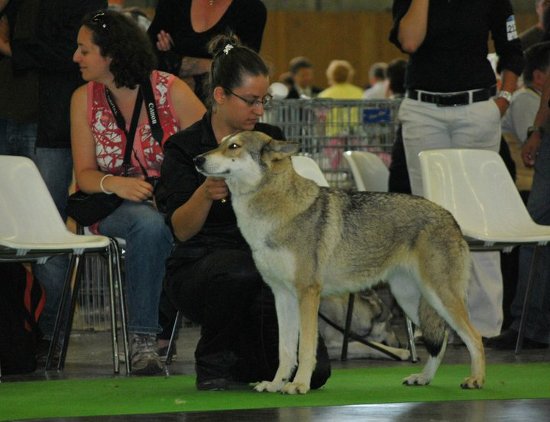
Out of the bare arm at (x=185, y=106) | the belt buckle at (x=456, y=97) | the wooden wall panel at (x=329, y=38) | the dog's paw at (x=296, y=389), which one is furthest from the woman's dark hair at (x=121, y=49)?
the wooden wall panel at (x=329, y=38)

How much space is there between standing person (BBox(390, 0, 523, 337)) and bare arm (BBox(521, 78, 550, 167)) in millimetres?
204

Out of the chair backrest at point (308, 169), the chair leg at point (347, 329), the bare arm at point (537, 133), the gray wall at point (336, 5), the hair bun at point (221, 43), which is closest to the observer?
the hair bun at point (221, 43)

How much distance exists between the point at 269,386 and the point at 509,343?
6.88 feet

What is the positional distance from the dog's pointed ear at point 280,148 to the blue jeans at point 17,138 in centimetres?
217

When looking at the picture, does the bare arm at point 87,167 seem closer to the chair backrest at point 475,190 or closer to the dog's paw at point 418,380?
the dog's paw at point 418,380

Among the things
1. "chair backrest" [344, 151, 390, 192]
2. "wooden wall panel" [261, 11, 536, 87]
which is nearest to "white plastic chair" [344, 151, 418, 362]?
"chair backrest" [344, 151, 390, 192]

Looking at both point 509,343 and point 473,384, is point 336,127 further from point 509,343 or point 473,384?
point 473,384

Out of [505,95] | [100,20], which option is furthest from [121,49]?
[505,95]

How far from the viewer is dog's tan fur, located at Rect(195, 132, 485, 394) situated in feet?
13.8

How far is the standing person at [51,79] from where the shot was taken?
575 cm

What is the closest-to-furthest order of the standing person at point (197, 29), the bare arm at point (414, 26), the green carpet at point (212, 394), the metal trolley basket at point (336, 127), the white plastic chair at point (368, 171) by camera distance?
the green carpet at point (212, 394), the standing person at point (197, 29), the bare arm at point (414, 26), the white plastic chair at point (368, 171), the metal trolley basket at point (336, 127)

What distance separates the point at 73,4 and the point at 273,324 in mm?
2220

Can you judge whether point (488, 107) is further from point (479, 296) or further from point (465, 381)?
point (465, 381)

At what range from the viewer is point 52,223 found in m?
5.39
